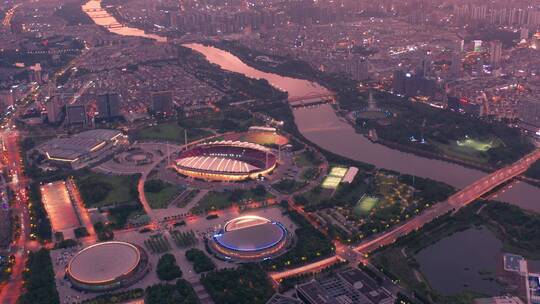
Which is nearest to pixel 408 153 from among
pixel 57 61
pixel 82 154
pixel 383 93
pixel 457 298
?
pixel 383 93

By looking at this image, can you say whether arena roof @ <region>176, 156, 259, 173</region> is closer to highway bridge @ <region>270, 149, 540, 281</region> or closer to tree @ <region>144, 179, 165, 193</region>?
tree @ <region>144, 179, 165, 193</region>

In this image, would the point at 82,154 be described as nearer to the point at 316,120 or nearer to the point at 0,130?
the point at 0,130

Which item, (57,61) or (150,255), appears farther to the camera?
(57,61)

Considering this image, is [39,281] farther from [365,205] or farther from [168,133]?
[168,133]

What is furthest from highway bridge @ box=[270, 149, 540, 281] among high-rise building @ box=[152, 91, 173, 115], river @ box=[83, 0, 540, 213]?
high-rise building @ box=[152, 91, 173, 115]

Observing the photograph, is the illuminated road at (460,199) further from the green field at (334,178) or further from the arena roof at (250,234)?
the green field at (334,178)
